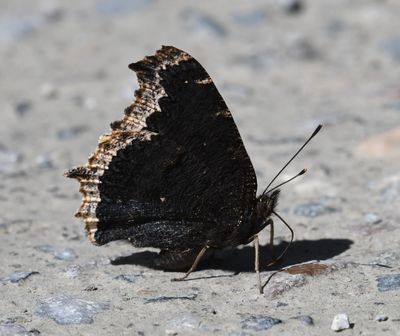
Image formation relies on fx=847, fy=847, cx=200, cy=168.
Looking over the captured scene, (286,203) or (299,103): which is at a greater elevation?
(299,103)

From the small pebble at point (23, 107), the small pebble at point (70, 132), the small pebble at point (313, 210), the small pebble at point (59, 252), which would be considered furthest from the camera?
the small pebble at point (23, 107)

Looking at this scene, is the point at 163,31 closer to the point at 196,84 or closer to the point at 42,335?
the point at 196,84

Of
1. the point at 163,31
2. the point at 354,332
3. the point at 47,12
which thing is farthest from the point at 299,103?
the point at 354,332

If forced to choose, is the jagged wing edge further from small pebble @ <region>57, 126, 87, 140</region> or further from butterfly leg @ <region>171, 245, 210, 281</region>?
small pebble @ <region>57, 126, 87, 140</region>

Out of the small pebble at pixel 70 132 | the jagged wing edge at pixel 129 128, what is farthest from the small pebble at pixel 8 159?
the jagged wing edge at pixel 129 128

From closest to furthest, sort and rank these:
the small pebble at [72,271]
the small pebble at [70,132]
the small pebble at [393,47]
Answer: the small pebble at [72,271], the small pebble at [70,132], the small pebble at [393,47]

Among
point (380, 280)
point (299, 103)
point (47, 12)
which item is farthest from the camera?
point (47, 12)

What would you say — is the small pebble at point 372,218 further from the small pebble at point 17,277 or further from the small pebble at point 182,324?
the small pebble at point 17,277

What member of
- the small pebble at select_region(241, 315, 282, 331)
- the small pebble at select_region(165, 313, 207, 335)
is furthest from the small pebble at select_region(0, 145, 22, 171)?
the small pebble at select_region(241, 315, 282, 331)
